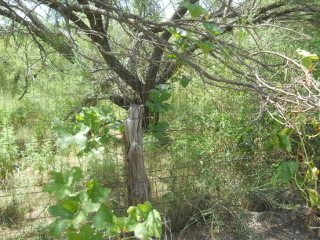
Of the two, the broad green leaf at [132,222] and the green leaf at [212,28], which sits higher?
the green leaf at [212,28]

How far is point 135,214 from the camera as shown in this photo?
2.15 meters

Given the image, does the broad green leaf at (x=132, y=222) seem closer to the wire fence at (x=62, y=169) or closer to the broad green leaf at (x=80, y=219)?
the broad green leaf at (x=80, y=219)

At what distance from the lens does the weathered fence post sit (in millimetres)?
2818

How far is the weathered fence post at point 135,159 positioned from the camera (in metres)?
2.82

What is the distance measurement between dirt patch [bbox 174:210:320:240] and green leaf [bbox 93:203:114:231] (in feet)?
3.89

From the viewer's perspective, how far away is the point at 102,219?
2004mm

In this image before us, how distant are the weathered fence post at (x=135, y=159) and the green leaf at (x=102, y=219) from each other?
815 millimetres

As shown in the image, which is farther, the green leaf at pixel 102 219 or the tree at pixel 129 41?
the tree at pixel 129 41

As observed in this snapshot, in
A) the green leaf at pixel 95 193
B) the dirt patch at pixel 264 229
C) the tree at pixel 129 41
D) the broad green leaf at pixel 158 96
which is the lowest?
the dirt patch at pixel 264 229

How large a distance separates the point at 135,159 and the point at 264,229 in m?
1.54

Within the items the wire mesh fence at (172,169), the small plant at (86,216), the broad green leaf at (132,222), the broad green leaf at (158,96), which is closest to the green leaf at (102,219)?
the small plant at (86,216)

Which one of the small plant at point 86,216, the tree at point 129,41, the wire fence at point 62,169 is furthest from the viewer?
the wire fence at point 62,169

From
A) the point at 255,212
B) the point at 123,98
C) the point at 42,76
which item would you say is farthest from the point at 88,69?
the point at 255,212

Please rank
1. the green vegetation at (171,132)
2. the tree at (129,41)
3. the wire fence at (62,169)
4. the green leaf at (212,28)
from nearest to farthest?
the green leaf at (212,28) < the tree at (129,41) < the green vegetation at (171,132) < the wire fence at (62,169)
